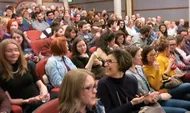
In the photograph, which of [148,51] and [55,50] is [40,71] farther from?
[148,51]

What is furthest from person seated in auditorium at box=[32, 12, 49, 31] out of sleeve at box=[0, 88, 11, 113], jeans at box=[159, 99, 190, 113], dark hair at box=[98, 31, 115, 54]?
sleeve at box=[0, 88, 11, 113]

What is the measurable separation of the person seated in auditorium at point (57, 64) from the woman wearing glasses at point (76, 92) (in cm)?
141

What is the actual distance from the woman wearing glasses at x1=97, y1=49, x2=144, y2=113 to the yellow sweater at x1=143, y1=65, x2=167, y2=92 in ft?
2.24

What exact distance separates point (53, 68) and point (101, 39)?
1052 millimetres

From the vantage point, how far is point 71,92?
1.35 m

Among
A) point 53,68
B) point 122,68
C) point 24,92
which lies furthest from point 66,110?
point 53,68

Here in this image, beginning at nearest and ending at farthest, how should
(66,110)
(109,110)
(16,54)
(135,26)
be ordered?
(66,110) → (109,110) → (16,54) → (135,26)

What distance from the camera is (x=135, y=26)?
302 inches

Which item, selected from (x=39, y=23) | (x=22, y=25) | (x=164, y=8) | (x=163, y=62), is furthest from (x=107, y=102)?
(x=164, y=8)

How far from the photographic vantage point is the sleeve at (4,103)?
6.46 ft

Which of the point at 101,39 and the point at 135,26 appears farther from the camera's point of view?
the point at 135,26

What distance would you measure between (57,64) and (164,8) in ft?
30.0

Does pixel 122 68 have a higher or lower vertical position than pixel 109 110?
higher

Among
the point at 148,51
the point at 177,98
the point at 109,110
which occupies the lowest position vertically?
the point at 177,98
